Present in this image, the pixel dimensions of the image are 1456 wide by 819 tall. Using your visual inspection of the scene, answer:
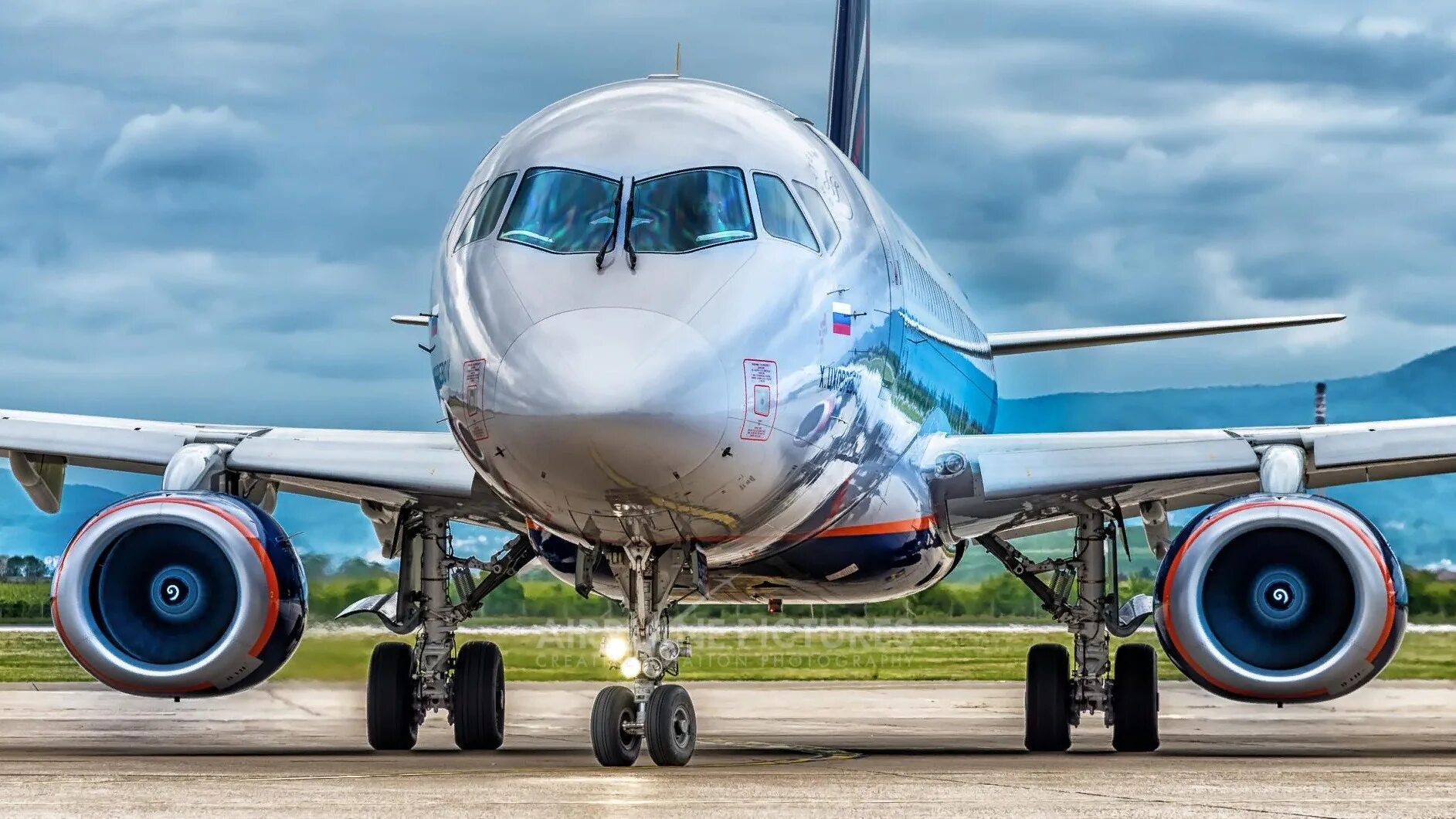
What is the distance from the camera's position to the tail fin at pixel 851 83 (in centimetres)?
2336

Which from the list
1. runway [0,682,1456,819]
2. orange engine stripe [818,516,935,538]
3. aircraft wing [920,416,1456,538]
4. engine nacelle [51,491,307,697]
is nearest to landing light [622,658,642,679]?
runway [0,682,1456,819]

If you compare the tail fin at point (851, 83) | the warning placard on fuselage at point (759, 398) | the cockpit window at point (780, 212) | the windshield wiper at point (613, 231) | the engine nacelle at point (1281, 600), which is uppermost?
the tail fin at point (851, 83)

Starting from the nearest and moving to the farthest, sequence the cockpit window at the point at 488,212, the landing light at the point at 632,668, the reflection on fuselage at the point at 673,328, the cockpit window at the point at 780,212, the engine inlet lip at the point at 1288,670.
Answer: the reflection on fuselage at the point at 673,328 < the cockpit window at the point at 488,212 < the cockpit window at the point at 780,212 < the landing light at the point at 632,668 < the engine inlet lip at the point at 1288,670

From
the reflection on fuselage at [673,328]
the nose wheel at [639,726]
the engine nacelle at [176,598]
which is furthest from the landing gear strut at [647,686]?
the engine nacelle at [176,598]

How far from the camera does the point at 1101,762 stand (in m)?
13.0

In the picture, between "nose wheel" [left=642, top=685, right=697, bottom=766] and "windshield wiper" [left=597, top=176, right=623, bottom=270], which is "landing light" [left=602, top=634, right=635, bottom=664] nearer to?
"nose wheel" [left=642, top=685, right=697, bottom=766]

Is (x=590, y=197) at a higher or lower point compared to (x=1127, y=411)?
lower

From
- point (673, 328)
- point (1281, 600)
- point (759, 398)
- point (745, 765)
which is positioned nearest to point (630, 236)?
point (673, 328)

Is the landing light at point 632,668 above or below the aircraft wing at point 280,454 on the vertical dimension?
below

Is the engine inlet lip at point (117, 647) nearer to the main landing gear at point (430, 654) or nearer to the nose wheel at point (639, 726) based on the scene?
the nose wheel at point (639, 726)

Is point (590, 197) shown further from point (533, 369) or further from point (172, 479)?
point (172, 479)

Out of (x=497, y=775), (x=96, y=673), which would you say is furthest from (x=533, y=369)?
(x=96, y=673)

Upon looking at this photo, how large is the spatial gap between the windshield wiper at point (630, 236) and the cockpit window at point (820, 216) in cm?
121

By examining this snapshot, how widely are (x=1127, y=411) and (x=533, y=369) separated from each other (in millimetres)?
62227
